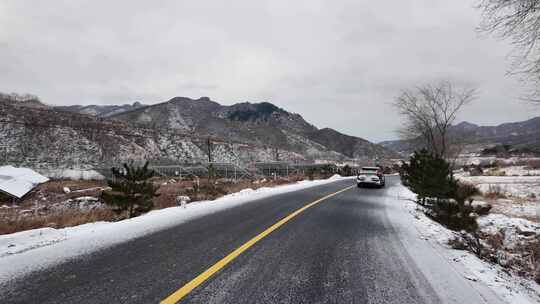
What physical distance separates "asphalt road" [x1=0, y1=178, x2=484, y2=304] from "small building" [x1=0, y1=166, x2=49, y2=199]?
2643cm

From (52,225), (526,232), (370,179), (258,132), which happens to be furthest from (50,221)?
(258,132)

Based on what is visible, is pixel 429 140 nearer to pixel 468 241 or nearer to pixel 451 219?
pixel 451 219

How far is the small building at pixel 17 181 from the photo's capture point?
23427 millimetres

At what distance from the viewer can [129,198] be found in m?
10.2

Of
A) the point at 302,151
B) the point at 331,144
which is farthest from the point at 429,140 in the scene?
the point at 331,144

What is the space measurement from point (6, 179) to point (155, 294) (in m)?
31.2

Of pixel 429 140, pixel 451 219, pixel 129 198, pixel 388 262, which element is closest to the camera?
pixel 388 262

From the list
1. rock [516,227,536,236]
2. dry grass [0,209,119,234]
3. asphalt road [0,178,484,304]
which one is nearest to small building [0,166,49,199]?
dry grass [0,209,119,234]

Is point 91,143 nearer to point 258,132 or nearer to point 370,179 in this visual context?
point 370,179

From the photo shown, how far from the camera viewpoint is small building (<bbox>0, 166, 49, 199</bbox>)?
76.9 feet

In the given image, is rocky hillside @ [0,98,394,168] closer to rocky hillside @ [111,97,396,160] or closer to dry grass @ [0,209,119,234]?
rocky hillside @ [111,97,396,160]

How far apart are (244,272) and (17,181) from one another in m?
31.4

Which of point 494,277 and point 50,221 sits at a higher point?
point 50,221

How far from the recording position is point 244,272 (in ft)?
12.6
